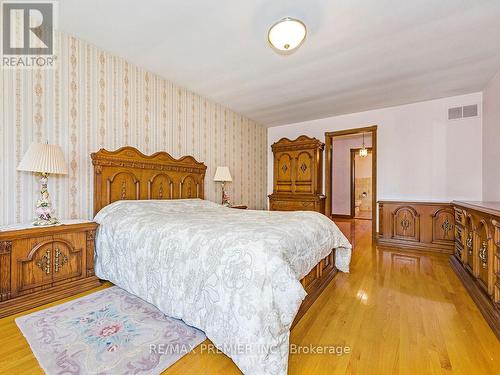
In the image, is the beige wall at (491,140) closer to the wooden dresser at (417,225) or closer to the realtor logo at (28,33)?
the wooden dresser at (417,225)

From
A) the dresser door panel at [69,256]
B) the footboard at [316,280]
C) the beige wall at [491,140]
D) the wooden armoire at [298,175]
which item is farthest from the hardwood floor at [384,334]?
the wooden armoire at [298,175]

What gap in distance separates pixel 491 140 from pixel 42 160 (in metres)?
5.19

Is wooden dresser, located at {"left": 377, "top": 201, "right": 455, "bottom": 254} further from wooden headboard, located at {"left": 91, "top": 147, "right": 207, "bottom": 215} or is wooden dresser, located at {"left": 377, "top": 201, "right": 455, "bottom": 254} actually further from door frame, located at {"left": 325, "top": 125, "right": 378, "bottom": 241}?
wooden headboard, located at {"left": 91, "top": 147, "right": 207, "bottom": 215}

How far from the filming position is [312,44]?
93.2 inches

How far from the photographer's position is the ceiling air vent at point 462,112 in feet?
11.7

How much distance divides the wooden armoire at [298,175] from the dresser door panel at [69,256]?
3624 millimetres

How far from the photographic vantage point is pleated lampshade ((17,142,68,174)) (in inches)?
74.9

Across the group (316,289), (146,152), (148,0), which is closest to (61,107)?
(146,152)

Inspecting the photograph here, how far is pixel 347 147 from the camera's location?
716 centimetres

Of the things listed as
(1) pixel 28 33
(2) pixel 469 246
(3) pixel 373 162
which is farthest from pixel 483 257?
(1) pixel 28 33

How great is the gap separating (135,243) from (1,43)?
2116 millimetres

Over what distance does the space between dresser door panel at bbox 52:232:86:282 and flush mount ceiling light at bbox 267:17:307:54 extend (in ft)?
8.15

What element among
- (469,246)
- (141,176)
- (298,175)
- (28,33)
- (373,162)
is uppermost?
(28,33)

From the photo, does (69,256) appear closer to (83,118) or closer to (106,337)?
(106,337)
